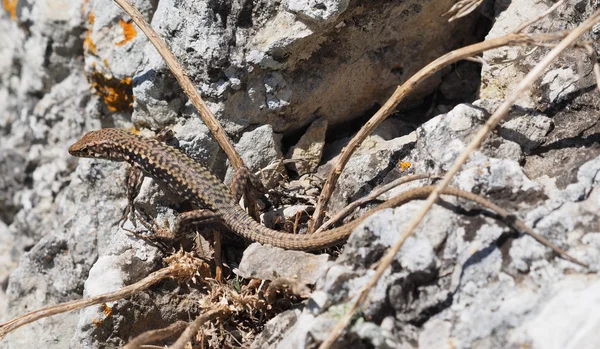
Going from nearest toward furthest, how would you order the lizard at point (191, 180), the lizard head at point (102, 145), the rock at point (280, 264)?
the rock at point (280, 264)
the lizard at point (191, 180)
the lizard head at point (102, 145)

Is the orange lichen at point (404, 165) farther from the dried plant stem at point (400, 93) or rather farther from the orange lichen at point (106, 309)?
the orange lichen at point (106, 309)

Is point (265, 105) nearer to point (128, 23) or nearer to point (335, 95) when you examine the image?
point (335, 95)

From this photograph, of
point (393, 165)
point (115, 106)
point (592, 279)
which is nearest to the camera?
point (592, 279)

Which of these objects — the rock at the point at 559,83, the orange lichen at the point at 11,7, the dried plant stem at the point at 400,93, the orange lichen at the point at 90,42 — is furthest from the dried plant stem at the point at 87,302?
the orange lichen at the point at 11,7

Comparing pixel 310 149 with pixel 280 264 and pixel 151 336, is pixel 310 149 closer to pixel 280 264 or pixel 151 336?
pixel 280 264

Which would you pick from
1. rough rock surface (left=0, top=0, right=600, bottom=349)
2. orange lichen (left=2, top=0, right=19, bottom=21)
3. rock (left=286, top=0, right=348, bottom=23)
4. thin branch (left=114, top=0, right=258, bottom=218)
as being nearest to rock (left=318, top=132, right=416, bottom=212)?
rough rock surface (left=0, top=0, right=600, bottom=349)

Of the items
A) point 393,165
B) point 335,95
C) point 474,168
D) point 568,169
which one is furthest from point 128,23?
point 568,169
